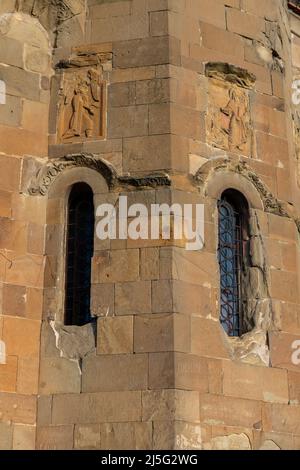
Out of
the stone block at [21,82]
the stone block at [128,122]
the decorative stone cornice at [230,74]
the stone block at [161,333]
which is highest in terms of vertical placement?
the decorative stone cornice at [230,74]

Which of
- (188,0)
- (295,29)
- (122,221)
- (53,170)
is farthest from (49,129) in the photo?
(295,29)

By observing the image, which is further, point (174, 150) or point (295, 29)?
point (295, 29)

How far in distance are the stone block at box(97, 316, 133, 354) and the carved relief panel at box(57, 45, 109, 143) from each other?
233cm

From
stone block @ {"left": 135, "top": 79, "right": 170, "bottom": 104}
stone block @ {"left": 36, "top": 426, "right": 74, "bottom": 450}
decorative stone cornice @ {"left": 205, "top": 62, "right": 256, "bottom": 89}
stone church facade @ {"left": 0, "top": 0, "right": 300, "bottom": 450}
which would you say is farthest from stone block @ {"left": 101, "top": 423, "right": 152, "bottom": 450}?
decorative stone cornice @ {"left": 205, "top": 62, "right": 256, "bottom": 89}

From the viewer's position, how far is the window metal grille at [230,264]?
37.7 feet

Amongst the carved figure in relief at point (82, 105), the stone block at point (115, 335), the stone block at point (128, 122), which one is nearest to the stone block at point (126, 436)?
the stone block at point (115, 335)

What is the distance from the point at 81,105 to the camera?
11867 millimetres

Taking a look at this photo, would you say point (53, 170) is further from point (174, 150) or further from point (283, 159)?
point (283, 159)

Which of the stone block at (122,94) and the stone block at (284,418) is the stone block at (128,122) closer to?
the stone block at (122,94)

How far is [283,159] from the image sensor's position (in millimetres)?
12562

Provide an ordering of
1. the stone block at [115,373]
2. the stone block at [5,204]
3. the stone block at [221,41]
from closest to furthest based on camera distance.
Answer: the stone block at [115,373], the stone block at [5,204], the stone block at [221,41]

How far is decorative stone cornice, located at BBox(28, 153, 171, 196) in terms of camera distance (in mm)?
11234

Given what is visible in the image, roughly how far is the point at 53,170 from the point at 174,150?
153 cm

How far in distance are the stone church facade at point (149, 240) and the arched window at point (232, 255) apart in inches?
1.5
